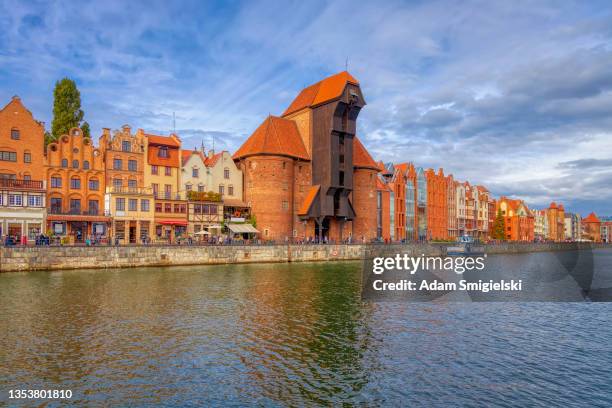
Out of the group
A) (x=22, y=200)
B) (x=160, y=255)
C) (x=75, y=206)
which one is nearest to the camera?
(x=160, y=255)

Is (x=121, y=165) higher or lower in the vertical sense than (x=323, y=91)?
lower

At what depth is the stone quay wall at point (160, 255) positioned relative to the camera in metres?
45.0

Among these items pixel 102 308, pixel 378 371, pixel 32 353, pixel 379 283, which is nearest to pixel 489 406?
pixel 378 371

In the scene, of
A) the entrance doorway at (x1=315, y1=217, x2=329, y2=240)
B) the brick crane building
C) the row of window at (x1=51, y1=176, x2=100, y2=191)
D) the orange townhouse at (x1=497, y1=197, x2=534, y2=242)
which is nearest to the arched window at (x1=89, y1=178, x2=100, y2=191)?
the row of window at (x1=51, y1=176, x2=100, y2=191)

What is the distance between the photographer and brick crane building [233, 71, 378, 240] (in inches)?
2874

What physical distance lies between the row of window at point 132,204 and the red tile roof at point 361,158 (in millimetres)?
35881

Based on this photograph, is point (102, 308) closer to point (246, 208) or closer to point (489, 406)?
point (489, 406)

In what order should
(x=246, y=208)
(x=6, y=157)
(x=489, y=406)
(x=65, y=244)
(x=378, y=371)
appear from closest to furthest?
(x=489, y=406) → (x=378, y=371) → (x=65, y=244) → (x=6, y=157) → (x=246, y=208)

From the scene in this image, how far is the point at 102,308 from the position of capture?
27.2 m

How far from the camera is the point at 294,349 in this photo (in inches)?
781

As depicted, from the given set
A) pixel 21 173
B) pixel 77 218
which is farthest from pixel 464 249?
pixel 21 173

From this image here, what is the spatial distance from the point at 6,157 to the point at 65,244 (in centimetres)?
1636

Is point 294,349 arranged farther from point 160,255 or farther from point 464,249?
point 464,249

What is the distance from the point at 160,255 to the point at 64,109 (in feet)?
116
